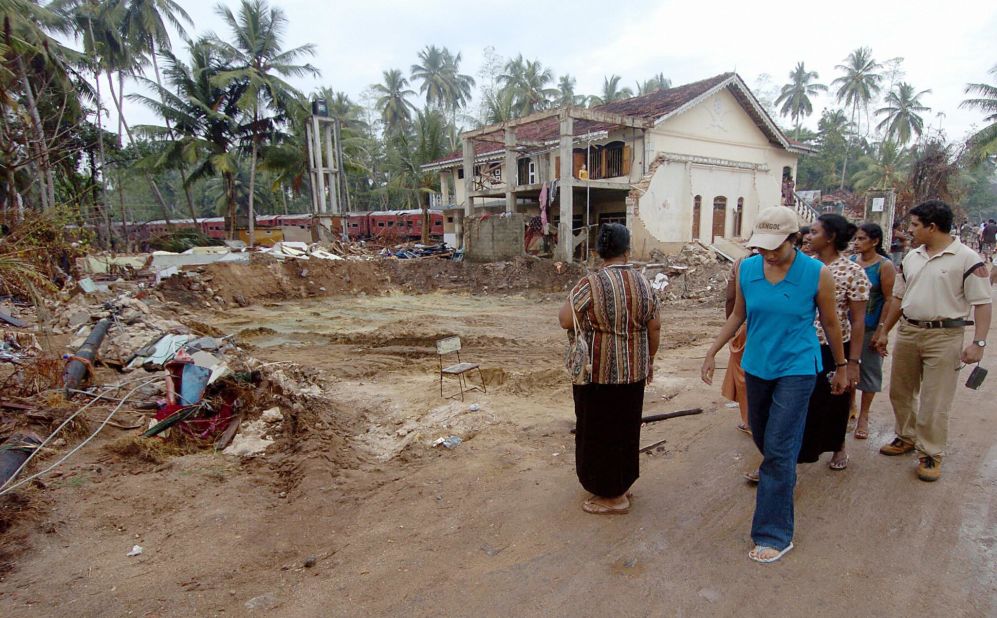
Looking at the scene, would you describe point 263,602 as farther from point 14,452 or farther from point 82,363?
point 82,363

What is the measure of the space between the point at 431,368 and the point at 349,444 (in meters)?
2.81

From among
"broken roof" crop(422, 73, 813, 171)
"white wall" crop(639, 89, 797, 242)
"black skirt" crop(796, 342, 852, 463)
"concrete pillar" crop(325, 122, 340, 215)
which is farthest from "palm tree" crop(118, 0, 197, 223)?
"black skirt" crop(796, 342, 852, 463)

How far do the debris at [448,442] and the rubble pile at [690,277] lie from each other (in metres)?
10.3

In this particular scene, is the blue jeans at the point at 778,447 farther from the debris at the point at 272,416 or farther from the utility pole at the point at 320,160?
the utility pole at the point at 320,160

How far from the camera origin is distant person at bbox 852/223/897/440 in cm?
351

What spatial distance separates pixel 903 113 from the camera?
136ft

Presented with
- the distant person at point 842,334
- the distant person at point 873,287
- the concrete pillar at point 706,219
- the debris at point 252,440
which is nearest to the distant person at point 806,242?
the distant person at point 842,334

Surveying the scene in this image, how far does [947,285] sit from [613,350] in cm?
207

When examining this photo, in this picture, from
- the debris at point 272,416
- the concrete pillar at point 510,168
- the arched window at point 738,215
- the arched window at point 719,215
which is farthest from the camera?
the arched window at point 738,215

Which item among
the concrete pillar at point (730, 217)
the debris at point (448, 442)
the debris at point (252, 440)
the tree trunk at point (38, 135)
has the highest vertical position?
the tree trunk at point (38, 135)

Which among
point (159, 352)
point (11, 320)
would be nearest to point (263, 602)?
point (159, 352)

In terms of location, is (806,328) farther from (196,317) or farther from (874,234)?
(196,317)

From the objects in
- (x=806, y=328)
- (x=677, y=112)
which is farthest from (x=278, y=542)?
(x=677, y=112)

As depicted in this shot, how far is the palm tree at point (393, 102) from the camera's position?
43469 mm
